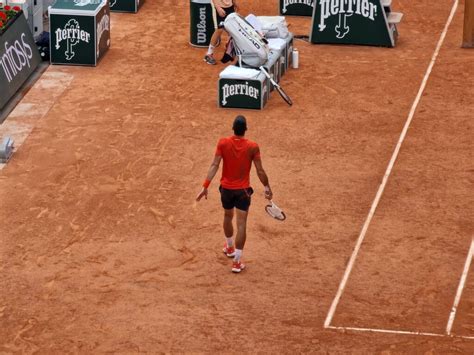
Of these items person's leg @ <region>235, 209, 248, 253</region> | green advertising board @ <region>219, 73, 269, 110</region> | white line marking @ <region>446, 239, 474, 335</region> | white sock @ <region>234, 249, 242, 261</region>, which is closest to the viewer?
white line marking @ <region>446, 239, 474, 335</region>

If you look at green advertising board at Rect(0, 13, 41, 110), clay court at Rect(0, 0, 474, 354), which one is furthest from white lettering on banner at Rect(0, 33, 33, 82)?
clay court at Rect(0, 0, 474, 354)

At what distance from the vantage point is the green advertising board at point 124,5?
29.7 meters

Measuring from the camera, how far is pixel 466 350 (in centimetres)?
1609

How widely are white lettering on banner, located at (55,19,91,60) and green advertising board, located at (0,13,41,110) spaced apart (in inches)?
20.6

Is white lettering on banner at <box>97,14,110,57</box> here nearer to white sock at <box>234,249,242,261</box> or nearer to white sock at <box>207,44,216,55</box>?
white sock at <box>207,44,216,55</box>

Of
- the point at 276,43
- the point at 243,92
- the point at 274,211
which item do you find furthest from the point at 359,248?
the point at 276,43

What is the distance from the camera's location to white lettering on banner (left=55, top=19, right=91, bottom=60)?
26078 millimetres

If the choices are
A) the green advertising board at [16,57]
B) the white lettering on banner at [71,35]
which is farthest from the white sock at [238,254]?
the white lettering on banner at [71,35]

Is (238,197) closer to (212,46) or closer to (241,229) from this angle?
(241,229)

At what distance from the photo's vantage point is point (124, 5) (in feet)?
97.9

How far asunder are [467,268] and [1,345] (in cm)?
638

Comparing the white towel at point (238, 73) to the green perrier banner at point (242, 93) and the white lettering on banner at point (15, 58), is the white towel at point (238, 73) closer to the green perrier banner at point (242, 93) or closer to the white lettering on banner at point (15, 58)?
the green perrier banner at point (242, 93)

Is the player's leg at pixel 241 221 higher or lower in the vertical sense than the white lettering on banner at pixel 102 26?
higher

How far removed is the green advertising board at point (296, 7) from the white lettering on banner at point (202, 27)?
2.81 meters
